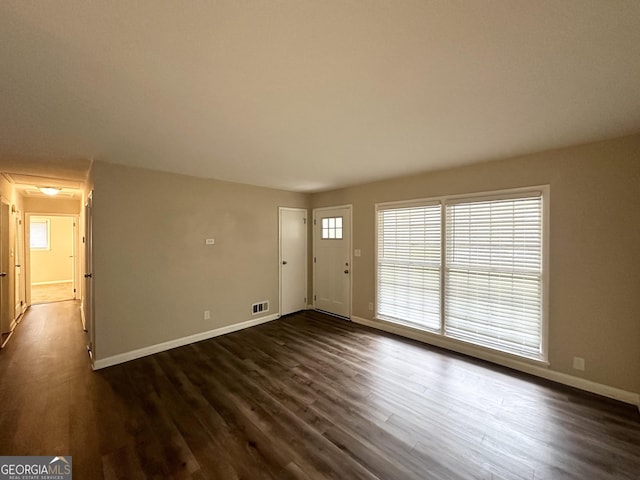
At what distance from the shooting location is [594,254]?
8.53ft

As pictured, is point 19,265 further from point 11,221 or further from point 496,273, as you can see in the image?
point 496,273

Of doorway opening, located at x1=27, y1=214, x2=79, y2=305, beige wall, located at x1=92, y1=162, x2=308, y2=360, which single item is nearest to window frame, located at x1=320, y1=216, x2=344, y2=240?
beige wall, located at x1=92, y1=162, x2=308, y2=360

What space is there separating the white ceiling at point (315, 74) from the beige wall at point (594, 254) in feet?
1.04

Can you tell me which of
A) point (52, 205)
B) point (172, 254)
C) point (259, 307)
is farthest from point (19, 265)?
point (259, 307)

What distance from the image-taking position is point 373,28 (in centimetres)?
117

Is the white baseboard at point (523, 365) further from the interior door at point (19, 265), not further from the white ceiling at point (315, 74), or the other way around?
the interior door at point (19, 265)

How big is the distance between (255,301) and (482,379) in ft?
11.3

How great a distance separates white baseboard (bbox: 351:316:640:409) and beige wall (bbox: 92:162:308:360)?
7.91 ft

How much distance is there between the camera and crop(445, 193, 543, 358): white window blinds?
9.73 ft

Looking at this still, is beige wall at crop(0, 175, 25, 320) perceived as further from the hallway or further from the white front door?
the white front door

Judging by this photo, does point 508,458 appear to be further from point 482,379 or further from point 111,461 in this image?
point 111,461

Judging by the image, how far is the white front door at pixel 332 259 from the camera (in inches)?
194

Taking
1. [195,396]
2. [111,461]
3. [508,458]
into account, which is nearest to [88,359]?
[195,396]

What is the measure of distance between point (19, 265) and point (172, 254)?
3937 mm
